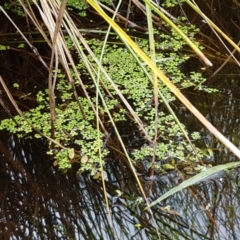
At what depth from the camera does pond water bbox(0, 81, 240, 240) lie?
1.13 m

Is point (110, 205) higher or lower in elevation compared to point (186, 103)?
lower

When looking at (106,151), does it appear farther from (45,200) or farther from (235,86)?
(235,86)

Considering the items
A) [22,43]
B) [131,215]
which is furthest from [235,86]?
[22,43]

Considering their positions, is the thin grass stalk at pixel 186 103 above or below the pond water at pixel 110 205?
above

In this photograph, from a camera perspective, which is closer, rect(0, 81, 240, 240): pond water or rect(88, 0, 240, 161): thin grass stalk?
rect(88, 0, 240, 161): thin grass stalk

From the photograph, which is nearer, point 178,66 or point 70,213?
point 70,213

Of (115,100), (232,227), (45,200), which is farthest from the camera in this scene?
(115,100)

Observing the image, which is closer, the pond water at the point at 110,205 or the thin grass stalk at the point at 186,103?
the thin grass stalk at the point at 186,103

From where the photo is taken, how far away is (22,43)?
182cm

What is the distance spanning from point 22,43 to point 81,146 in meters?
0.62

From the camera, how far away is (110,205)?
3.92 ft

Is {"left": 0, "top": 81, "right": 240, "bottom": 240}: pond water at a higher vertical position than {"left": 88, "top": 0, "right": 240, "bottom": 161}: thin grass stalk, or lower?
lower

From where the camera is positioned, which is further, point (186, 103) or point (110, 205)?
point (110, 205)

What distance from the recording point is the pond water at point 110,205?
113cm
